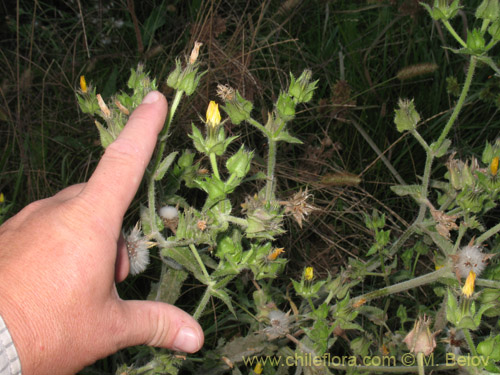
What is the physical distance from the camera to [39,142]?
3.29 meters

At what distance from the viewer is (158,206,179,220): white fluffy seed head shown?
1867 mm

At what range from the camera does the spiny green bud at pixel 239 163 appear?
1501 millimetres

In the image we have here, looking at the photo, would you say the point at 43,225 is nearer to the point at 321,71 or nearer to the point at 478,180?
the point at 478,180

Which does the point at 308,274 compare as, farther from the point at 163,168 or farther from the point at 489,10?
the point at 489,10

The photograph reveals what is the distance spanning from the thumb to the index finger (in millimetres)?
266

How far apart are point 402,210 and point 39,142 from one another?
2341 mm

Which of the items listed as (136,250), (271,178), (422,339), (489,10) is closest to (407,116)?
(489,10)

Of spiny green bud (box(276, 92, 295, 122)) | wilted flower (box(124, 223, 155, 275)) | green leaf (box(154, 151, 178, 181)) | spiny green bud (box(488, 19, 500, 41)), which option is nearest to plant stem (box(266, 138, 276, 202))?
spiny green bud (box(276, 92, 295, 122))

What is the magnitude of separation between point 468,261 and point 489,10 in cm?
99

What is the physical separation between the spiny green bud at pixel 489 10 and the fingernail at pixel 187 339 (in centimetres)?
162

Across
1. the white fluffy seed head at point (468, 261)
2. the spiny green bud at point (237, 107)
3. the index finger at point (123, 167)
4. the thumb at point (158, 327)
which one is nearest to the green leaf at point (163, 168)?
the index finger at point (123, 167)

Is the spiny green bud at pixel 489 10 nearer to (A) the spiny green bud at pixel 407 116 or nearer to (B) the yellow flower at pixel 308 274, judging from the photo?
(A) the spiny green bud at pixel 407 116

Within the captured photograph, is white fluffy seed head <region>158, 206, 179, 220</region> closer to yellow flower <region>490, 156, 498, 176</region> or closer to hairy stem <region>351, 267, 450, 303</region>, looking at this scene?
hairy stem <region>351, 267, 450, 303</region>

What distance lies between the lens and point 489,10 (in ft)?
6.56
